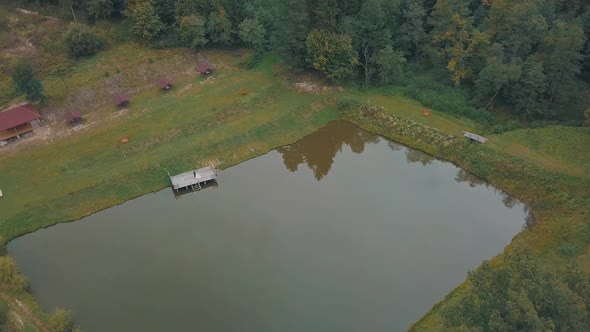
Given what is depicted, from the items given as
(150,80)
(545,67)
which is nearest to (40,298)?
(150,80)

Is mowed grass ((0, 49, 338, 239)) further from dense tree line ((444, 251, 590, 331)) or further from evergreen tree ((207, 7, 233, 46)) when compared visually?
dense tree line ((444, 251, 590, 331))

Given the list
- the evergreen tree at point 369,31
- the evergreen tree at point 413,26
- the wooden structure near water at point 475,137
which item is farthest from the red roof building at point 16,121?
the wooden structure near water at point 475,137

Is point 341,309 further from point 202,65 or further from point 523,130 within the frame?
point 202,65

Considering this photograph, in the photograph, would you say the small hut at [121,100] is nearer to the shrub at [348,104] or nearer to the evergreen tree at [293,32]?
the evergreen tree at [293,32]

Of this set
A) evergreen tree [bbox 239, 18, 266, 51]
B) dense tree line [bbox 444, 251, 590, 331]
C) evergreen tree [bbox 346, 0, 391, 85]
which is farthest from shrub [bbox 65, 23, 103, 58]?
dense tree line [bbox 444, 251, 590, 331]

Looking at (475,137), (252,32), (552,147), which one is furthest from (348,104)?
(552,147)

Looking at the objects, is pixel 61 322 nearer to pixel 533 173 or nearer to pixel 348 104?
pixel 348 104
